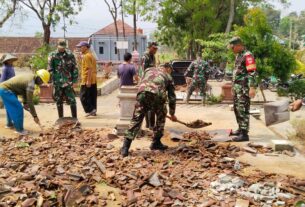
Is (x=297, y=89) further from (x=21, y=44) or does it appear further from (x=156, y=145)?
(x=21, y=44)

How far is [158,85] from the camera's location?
21.0 feet

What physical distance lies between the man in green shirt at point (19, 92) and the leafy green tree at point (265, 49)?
24.8ft

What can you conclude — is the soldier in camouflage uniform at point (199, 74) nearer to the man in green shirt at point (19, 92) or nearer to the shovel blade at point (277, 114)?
the shovel blade at point (277, 114)

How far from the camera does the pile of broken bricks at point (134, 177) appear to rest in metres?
4.89

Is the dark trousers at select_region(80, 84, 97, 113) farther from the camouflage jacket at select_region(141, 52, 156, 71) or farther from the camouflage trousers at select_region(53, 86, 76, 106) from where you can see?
the camouflage jacket at select_region(141, 52, 156, 71)

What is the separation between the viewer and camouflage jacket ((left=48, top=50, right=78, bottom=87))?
912 cm

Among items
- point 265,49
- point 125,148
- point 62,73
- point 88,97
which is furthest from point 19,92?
point 265,49

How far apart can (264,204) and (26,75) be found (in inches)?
212

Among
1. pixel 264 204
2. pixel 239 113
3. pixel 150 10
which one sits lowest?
pixel 264 204

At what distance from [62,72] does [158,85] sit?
351 centimetres

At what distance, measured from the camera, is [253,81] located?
747cm

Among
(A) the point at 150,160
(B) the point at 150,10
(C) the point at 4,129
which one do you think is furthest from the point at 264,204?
(B) the point at 150,10

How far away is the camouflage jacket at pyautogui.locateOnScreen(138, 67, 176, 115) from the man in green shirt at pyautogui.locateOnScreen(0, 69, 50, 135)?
250 cm

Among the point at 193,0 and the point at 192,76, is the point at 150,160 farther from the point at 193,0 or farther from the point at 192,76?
the point at 193,0
